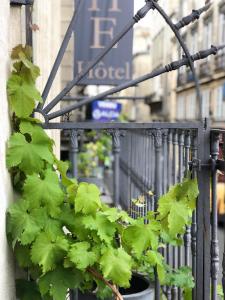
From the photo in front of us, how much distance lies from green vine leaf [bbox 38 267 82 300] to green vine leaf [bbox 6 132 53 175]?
20.6 inches

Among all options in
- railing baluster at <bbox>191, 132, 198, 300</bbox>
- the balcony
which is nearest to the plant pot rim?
A: railing baluster at <bbox>191, 132, 198, 300</bbox>

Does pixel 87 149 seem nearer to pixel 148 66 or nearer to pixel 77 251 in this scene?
pixel 77 251

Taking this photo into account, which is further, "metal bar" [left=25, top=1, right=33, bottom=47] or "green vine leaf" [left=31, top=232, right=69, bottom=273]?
"metal bar" [left=25, top=1, right=33, bottom=47]

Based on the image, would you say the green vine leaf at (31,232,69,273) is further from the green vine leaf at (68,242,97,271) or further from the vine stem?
the vine stem

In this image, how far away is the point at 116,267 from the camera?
217cm

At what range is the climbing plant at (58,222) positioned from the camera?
7.22ft

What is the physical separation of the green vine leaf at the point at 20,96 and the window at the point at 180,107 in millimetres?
34712

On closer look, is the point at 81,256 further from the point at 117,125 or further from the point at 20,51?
the point at 20,51

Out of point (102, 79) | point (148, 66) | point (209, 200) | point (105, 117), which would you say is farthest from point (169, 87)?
point (209, 200)

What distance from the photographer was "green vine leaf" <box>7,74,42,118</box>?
230 cm

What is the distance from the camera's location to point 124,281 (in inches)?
85.6

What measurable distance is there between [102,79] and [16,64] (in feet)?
9.29

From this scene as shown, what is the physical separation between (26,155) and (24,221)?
13.0 inches

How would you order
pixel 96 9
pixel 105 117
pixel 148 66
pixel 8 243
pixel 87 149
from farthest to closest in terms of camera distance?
pixel 148 66 < pixel 105 117 < pixel 87 149 < pixel 96 9 < pixel 8 243
